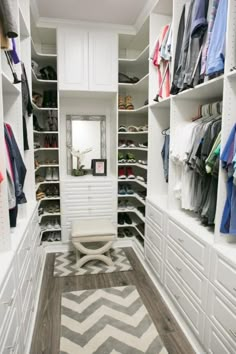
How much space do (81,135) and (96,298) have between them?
2162 mm

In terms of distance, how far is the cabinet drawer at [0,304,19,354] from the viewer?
46.5 inches

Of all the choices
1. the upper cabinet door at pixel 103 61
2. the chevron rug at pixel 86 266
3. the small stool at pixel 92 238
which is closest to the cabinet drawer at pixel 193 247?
the small stool at pixel 92 238

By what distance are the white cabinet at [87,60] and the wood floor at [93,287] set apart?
7.15ft

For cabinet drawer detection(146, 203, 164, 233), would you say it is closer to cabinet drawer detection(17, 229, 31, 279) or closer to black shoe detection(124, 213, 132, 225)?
black shoe detection(124, 213, 132, 225)

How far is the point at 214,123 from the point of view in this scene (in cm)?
181

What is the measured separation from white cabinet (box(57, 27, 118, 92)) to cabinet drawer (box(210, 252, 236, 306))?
2.41m

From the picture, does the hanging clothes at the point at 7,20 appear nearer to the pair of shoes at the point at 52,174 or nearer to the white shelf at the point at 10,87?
the white shelf at the point at 10,87

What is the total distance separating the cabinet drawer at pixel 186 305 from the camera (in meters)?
1.73

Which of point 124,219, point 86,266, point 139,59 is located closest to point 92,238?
point 86,266

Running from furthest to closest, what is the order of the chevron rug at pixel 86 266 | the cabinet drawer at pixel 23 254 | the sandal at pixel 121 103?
the sandal at pixel 121 103 → the chevron rug at pixel 86 266 → the cabinet drawer at pixel 23 254

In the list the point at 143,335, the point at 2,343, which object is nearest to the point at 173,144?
the point at 143,335

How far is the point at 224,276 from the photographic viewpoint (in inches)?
57.7

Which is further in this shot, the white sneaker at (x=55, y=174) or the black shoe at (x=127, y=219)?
the black shoe at (x=127, y=219)

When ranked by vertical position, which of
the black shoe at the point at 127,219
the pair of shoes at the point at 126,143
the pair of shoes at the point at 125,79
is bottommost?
the black shoe at the point at 127,219
